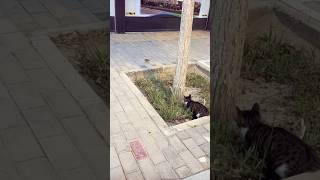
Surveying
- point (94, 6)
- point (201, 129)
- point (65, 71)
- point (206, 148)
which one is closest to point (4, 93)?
point (65, 71)

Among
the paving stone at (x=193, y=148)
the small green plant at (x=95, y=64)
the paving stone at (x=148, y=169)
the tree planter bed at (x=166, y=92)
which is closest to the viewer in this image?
the paving stone at (x=148, y=169)

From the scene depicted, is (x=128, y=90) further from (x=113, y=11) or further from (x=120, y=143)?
(x=113, y=11)

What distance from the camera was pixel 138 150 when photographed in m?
4.61

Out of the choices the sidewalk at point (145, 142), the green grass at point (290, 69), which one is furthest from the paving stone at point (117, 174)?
the green grass at point (290, 69)

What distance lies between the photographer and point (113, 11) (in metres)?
8.12

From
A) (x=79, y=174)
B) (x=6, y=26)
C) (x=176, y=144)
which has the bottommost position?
(x=79, y=174)

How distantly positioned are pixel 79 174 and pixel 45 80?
189cm

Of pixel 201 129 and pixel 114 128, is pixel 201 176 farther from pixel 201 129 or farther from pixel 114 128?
pixel 114 128

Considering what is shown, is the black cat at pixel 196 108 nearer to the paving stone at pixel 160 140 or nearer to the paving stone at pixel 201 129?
the paving stone at pixel 201 129

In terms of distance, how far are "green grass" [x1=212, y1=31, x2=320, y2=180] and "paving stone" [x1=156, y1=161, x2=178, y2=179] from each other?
0.42 metres

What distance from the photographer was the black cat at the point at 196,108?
5.28m

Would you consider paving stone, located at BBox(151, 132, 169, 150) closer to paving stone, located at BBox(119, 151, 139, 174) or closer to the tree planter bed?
the tree planter bed

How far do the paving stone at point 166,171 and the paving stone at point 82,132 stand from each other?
27.6 inches

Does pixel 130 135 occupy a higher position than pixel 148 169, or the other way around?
pixel 130 135
